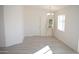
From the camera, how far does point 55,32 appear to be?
181 cm

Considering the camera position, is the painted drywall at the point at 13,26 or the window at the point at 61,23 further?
the window at the point at 61,23

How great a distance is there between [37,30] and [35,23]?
0.14 metres

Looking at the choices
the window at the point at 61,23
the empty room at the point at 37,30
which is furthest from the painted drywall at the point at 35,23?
the window at the point at 61,23

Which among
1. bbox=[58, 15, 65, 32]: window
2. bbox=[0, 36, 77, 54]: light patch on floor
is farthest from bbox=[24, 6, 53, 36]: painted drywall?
bbox=[58, 15, 65, 32]: window

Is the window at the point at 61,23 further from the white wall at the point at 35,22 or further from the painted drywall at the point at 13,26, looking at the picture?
the painted drywall at the point at 13,26

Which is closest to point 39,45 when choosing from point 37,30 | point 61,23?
point 37,30

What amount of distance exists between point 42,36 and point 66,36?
19.0 inches

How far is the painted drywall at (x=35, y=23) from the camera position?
175 centimetres

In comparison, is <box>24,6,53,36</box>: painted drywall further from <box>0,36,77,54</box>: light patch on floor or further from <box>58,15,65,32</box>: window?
<box>58,15,65,32</box>: window

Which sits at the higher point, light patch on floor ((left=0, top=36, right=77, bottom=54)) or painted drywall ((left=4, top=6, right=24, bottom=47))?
painted drywall ((left=4, top=6, right=24, bottom=47))

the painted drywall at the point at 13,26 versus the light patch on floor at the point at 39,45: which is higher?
the painted drywall at the point at 13,26

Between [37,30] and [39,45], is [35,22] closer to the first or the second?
[37,30]

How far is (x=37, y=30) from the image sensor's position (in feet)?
5.94

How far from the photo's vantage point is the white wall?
5.75ft
